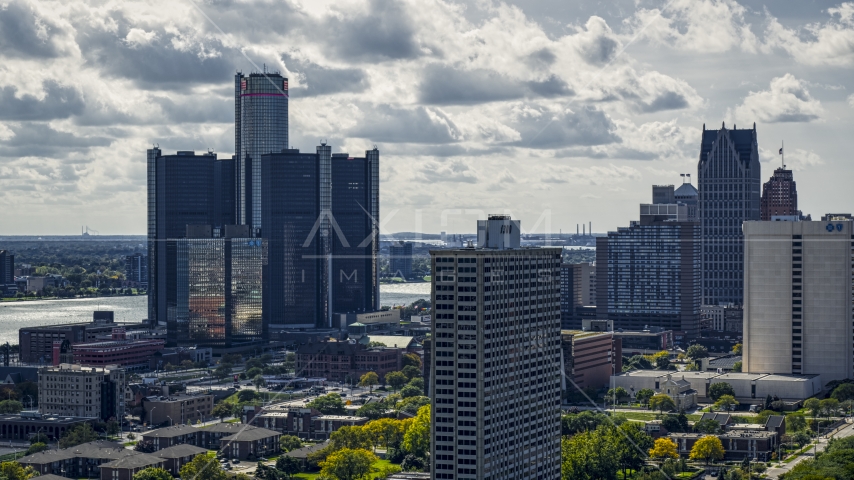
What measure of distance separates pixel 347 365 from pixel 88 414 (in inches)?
952

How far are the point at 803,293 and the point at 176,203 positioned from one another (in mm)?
68559

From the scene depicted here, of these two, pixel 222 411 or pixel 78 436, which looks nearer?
pixel 78 436

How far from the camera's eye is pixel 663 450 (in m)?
60.9

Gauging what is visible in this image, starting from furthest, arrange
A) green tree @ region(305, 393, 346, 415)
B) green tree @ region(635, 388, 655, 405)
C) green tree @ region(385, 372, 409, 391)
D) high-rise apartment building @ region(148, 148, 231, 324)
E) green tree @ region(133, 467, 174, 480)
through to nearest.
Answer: high-rise apartment building @ region(148, 148, 231, 324)
green tree @ region(385, 372, 409, 391)
green tree @ region(635, 388, 655, 405)
green tree @ region(305, 393, 346, 415)
green tree @ region(133, 467, 174, 480)

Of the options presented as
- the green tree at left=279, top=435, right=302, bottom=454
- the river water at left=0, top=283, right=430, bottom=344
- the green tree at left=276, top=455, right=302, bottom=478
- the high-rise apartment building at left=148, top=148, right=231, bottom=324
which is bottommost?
the green tree at left=276, top=455, right=302, bottom=478

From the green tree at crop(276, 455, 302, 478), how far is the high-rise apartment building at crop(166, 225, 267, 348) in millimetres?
56346

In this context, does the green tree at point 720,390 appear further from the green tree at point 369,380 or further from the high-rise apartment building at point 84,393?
the high-rise apartment building at point 84,393

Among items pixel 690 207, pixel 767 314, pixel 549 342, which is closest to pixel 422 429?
pixel 549 342

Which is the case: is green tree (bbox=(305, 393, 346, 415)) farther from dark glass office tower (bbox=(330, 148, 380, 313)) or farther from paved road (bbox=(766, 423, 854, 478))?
dark glass office tower (bbox=(330, 148, 380, 313))

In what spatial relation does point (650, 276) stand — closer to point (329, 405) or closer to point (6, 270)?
point (329, 405)

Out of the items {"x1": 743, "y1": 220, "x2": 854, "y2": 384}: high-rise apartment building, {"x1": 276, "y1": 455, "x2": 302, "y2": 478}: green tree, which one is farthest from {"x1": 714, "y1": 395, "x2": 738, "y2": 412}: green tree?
{"x1": 276, "y1": 455, "x2": 302, "y2": 478}: green tree

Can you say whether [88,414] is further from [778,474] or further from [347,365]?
[778,474]

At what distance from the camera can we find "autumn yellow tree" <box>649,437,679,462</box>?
60594 mm

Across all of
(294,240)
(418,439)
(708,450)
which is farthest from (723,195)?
(418,439)
